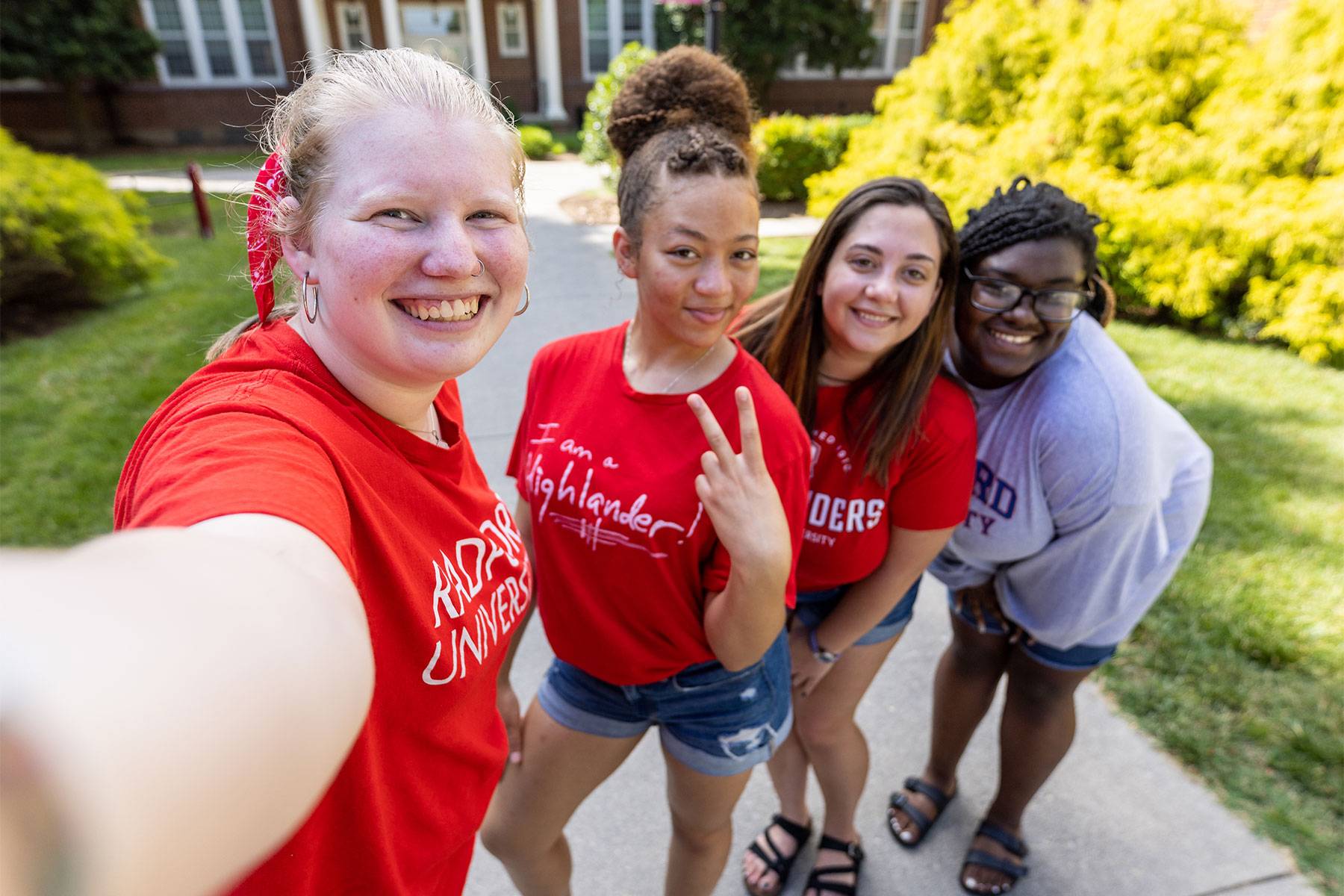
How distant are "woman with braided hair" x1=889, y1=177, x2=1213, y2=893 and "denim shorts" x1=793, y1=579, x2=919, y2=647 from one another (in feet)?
0.80

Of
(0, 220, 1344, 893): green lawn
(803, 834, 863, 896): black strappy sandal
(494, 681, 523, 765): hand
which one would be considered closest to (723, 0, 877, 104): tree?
(0, 220, 1344, 893): green lawn

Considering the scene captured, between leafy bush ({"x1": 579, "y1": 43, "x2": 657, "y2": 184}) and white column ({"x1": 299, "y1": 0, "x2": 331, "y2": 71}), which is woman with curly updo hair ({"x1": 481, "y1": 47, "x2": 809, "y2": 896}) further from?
white column ({"x1": 299, "y1": 0, "x2": 331, "y2": 71})

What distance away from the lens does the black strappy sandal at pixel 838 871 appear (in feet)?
7.13

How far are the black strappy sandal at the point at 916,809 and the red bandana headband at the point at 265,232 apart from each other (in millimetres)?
2270

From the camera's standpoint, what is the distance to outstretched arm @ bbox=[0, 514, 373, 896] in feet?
1.32

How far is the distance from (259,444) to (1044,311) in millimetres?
1708

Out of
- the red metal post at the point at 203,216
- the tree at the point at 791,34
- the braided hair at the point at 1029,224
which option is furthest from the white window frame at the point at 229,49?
the braided hair at the point at 1029,224

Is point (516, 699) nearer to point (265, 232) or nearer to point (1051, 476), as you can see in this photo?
point (265, 232)

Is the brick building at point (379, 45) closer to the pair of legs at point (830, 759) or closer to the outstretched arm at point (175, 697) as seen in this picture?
Answer: the pair of legs at point (830, 759)

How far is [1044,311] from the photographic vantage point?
182 cm

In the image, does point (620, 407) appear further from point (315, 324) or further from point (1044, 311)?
Answer: point (1044, 311)

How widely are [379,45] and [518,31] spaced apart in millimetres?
4277

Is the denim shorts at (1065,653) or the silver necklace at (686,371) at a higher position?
the silver necklace at (686,371)

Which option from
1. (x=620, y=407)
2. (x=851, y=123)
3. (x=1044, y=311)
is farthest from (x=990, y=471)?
(x=851, y=123)
